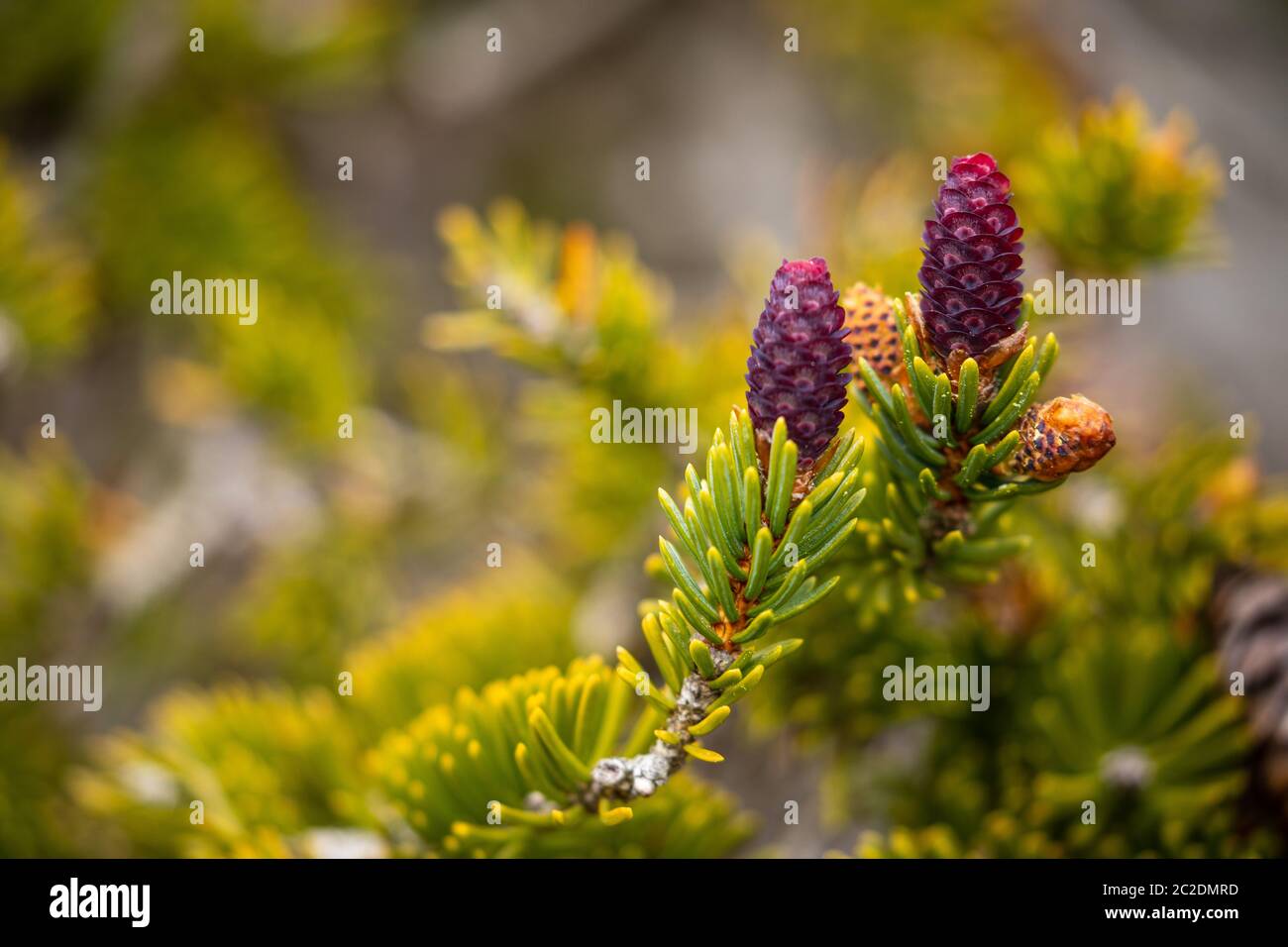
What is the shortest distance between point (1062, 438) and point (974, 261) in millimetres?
80

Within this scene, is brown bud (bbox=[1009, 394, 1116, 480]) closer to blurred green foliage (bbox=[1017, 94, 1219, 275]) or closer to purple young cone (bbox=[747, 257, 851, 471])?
purple young cone (bbox=[747, 257, 851, 471])

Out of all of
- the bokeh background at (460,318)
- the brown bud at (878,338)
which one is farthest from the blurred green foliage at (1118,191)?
the brown bud at (878,338)

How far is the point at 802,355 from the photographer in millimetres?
347

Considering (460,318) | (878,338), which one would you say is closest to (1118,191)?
(878,338)

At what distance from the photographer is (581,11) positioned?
145 centimetres

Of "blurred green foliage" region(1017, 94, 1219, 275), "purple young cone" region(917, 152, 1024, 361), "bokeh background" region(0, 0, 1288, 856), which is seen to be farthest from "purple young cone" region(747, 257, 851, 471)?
"blurred green foliage" region(1017, 94, 1219, 275)

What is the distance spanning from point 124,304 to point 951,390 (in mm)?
1065

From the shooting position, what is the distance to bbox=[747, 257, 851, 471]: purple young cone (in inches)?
13.6

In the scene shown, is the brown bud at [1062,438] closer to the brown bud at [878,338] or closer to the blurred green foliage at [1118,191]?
the brown bud at [878,338]

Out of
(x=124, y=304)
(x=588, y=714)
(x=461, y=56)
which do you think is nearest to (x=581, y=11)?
(x=461, y=56)

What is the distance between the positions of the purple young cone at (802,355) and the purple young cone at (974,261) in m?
0.05

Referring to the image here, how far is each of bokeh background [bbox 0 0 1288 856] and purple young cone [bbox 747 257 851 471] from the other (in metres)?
0.24

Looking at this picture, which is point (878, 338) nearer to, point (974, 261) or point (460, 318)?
point (974, 261)
